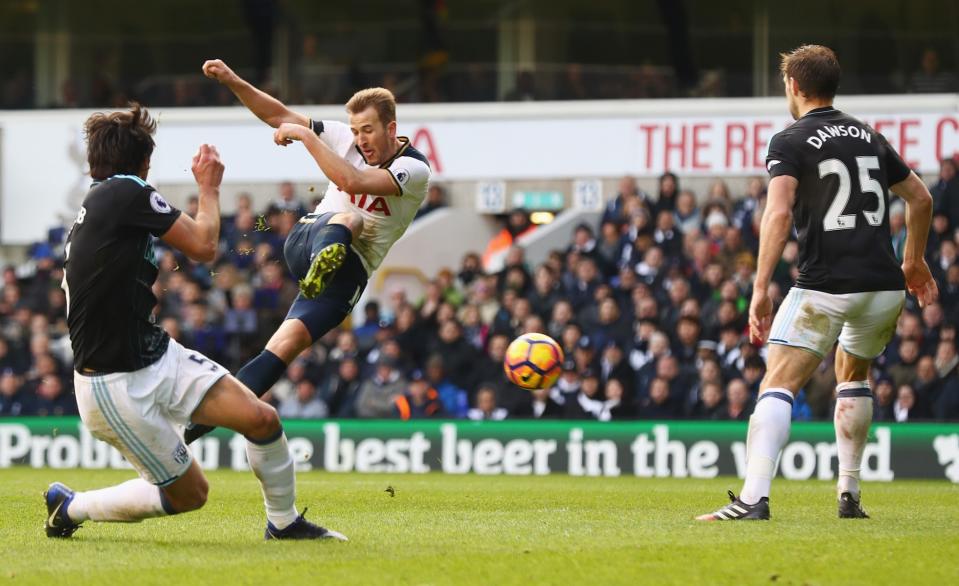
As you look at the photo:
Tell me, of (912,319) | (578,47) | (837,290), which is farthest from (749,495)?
(578,47)

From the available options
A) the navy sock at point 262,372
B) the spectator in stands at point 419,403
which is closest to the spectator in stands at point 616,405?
the spectator in stands at point 419,403

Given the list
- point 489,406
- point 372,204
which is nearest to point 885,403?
point 489,406

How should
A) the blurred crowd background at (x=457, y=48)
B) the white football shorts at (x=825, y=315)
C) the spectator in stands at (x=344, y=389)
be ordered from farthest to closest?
the blurred crowd background at (x=457, y=48) → the spectator in stands at (x=344, y=389) → the white football shorts at (x=825, y=315)

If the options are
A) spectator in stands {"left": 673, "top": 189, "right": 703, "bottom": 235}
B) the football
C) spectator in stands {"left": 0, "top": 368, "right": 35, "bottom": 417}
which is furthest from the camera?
spectator in stands {"left": 0, "top": 368, "right": 35, "bottom": 417}

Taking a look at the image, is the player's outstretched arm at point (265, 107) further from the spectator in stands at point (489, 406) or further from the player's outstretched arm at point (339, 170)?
the spectator in stands at point (489, 406)

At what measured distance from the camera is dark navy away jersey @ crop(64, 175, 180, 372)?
701 cm

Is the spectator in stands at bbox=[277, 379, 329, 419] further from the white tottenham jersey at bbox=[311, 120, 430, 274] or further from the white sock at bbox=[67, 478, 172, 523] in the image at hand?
the white sock at bbox=[67, 478, 172, 523]

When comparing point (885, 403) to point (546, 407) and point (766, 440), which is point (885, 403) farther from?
point (766, 440)

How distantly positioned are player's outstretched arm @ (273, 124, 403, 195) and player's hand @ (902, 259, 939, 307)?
301 centimetres

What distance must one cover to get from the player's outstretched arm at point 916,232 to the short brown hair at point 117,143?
13.9 feet

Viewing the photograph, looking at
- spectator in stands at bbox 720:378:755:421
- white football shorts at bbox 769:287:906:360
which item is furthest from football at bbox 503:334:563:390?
white football shorts at bbox 769:287:906:360

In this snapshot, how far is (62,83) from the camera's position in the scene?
25438 millimetres

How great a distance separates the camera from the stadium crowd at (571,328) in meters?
16.6

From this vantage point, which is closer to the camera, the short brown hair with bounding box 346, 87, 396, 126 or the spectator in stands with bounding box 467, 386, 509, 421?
the short brown hair with bounding box 346, 87, 396, 126
